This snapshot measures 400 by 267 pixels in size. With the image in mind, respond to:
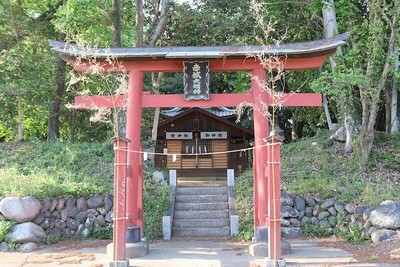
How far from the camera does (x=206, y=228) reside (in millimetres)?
11250

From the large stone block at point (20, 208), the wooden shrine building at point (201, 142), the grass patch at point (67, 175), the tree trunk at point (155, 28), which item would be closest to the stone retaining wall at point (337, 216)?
the grass patch at point (67, 175)

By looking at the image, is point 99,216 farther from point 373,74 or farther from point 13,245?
point 373,74

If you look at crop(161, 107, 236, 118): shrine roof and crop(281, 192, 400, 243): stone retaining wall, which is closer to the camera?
crop(281, 192, 400, 243): stone retaining wall

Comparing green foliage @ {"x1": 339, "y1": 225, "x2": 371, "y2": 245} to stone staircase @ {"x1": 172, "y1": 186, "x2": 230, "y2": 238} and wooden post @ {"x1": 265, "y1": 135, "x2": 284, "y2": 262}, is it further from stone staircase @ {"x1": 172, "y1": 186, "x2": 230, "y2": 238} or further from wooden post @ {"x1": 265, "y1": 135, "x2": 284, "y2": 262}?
wooden post @ {"x1": 265, "y1": 135, "x2": 284, "y2": 262}

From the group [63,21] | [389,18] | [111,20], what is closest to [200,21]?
[111,20]

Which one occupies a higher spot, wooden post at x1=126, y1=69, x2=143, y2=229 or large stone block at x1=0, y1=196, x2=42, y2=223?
wooden post at x1=126, y1=69, x2=143, y2=229

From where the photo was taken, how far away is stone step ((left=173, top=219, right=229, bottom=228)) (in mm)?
11375

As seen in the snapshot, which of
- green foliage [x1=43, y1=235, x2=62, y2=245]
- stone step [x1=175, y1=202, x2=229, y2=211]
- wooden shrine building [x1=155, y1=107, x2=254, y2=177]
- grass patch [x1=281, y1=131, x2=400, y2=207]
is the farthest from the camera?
wooden shrine building [x1=155, y1=107, x2=254, y2=177]

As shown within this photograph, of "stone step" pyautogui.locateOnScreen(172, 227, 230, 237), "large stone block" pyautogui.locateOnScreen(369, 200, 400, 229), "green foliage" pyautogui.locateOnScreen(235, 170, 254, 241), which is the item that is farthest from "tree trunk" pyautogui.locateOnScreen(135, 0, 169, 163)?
"large stone block" pyautogui.locateOnScreen(369, 200, 400, 229)

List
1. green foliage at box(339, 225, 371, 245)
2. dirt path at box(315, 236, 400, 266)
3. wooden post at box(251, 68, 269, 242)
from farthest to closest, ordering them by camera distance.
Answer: green foliage at box(339, 225, 371, 245)
wooden post at box(251, 68, 269, 242)
dirt path at box(315, 236, 400, 266)

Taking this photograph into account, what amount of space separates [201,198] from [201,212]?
83cm

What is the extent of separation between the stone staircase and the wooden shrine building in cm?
876

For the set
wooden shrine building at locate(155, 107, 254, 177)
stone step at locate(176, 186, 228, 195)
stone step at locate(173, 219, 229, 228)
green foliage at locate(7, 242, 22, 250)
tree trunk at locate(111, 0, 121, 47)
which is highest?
tree trunk at locate(111, 0, 121, 47)

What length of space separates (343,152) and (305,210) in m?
3.94
